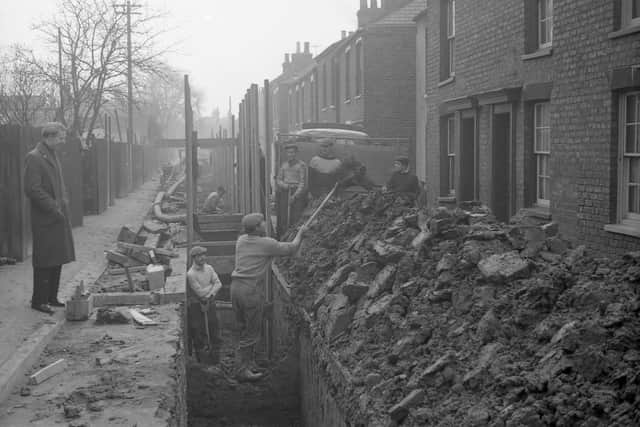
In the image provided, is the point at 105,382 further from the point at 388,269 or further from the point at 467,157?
the point at 467,157

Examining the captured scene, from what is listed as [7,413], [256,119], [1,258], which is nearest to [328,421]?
[7,413]

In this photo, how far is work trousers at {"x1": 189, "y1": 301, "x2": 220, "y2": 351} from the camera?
10.1m

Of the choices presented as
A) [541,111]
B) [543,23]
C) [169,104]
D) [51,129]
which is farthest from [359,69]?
[169,104]

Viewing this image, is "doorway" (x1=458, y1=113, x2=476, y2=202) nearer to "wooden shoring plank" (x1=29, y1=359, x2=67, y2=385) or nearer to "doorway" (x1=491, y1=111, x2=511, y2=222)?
"doorway" (x1=491, y1=111, x2=511, y2=222)

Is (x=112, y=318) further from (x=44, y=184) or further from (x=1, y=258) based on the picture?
(x=1, y=258)

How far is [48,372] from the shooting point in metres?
6.82

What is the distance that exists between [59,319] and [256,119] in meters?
7.04

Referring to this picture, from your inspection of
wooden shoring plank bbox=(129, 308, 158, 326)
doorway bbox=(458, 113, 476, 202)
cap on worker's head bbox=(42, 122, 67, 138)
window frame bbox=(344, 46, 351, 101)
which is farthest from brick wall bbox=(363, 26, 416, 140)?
cap on worker's head bbox=(42, 122, 67, 138)

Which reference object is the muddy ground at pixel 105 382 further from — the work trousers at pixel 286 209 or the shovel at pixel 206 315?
the work trousers at pixel 286 209

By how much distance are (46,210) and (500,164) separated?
958cm

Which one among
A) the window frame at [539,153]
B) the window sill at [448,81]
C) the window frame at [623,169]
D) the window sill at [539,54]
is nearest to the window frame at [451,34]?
the window sill at [448,81]

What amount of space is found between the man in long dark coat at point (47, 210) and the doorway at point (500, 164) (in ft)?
29.7

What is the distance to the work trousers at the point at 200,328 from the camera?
33.1 ft

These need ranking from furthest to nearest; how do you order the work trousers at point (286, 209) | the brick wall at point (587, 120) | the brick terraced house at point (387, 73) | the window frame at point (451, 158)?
the brick terraced house at point (387, 73) < the window frame at point (451, 158) < the work trousers at point (286, 209) < the brick wall at point (587, 120)
